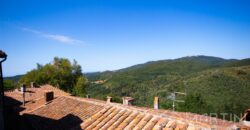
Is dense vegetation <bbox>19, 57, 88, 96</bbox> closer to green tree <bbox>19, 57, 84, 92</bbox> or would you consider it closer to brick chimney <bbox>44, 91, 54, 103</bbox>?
green tree <bbox>19, 57, 84, 92</bbox>

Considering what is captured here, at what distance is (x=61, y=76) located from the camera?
43.4 m

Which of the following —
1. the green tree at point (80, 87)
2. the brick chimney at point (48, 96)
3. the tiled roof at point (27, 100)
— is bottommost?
the green tree at point (80, 87)

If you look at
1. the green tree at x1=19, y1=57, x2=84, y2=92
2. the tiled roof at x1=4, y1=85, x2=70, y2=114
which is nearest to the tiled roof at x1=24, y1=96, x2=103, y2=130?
the tiled roof at x1=4, y1=85, x2=70, y2=114

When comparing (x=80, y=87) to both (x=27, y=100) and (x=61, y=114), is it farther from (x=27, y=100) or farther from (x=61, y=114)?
(x=61, y=114)

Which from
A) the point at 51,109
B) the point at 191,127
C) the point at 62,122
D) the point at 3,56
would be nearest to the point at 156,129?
the point at 191,127

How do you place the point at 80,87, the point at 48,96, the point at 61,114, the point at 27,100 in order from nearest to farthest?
the point at 61,114 < the point at 48,96 < the point at 27,100 < the point at 80,87

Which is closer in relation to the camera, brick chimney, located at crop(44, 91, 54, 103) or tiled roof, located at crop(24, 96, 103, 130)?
tiled roof, located at crop(24, 96, 103, 130)

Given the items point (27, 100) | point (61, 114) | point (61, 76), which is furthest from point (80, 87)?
point (61, 114)

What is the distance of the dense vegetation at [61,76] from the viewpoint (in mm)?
42278

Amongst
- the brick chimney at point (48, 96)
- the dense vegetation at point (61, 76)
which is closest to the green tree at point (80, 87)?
the dense vegetation at point (61, 76)

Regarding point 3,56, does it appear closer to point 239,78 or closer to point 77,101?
point 77,101

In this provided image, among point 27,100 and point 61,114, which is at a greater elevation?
point 61,114

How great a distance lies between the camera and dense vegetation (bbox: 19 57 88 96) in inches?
1664

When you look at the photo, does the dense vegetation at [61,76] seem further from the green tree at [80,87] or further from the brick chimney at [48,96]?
the brick chimney at [48,96]
